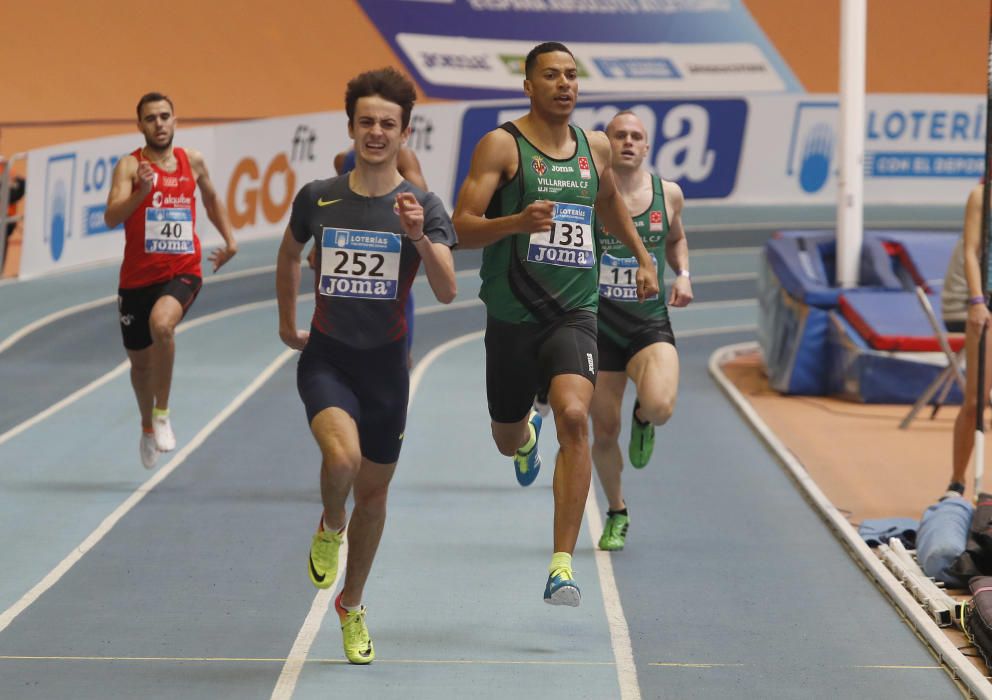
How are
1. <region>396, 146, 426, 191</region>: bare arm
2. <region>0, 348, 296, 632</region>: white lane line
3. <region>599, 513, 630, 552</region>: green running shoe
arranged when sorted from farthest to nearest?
<region>396, 146, 426, 191</region>: bare arm → <region>599, 513, 630, 552</region>: green running shoe → <region>0, 348, 296, 632</region>: white lane line

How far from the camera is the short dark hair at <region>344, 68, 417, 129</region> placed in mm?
5156

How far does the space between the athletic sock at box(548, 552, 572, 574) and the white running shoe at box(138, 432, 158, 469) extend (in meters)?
3.96

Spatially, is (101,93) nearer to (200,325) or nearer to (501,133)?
(200,325)

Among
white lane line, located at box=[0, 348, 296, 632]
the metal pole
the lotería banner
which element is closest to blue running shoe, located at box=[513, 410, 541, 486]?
white lane line, located at box=[0, 348, 296, 632]

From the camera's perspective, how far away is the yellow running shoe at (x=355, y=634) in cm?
548

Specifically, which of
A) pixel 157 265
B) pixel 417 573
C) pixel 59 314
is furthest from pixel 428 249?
pixel 59 314

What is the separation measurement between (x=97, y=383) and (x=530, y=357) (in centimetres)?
728

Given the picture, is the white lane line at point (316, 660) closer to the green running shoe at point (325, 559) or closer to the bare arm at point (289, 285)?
the green running shoe at point (325, 559)

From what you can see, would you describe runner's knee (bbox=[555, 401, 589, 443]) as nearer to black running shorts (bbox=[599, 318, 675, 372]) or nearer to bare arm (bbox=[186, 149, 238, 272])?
black running shorts (bbox=[599, 318, 675, 372])

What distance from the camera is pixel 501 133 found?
5871 millimetres

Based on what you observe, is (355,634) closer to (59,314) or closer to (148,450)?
(148,450)

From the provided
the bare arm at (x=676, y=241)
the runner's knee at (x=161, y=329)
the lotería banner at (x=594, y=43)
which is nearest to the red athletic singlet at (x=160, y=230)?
the runner's knee at (x=161, y=329)

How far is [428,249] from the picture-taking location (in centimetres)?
509

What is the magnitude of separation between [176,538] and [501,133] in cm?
295
